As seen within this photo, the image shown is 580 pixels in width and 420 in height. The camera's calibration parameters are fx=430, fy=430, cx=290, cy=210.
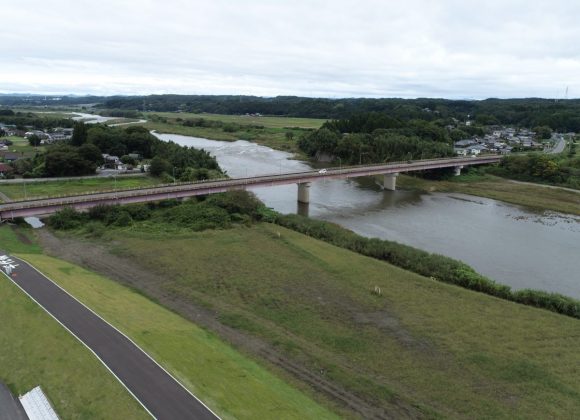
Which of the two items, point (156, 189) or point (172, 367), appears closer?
point (172, 367)

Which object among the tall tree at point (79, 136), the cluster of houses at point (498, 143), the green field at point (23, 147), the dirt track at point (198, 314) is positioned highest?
the tall tree at point (79, 136)

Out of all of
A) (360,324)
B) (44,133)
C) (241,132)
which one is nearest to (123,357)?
(360,324)

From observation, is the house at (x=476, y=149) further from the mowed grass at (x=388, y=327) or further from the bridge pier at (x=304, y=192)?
the mowed grass at (x=388, y=327)

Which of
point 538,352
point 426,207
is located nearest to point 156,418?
point 538,352

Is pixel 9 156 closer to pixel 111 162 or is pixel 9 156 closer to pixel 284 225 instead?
pixel 111 162

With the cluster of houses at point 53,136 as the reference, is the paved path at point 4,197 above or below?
below

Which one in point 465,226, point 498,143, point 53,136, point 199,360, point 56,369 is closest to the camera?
point 56,369

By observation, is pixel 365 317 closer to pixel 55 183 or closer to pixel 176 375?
pixel 176 375

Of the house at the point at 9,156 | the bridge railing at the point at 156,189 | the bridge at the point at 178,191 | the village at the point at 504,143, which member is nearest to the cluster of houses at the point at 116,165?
the house at the point at 9,156
